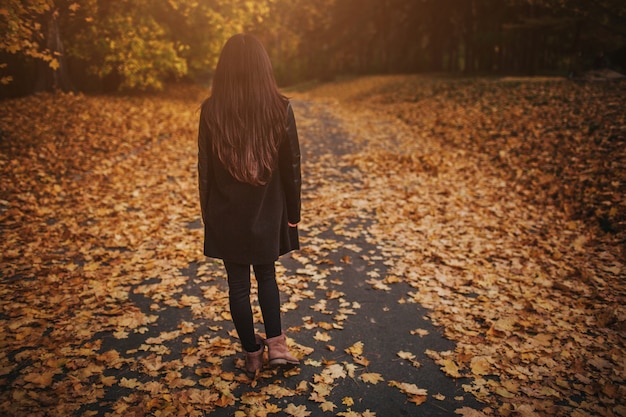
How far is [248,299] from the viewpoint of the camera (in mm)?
3195

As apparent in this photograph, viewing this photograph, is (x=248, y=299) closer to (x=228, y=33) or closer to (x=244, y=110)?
(x=244, y=110)

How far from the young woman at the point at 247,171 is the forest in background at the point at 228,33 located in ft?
18.9

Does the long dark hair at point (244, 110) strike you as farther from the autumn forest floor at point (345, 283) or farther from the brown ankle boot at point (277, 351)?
the autumn forest floor at point (345, 283)

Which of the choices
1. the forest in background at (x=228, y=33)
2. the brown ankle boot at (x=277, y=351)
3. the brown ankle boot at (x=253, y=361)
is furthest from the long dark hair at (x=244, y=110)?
the forest in background at (x=228, y=33)

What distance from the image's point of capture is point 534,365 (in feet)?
11.9

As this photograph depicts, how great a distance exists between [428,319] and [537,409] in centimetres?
140

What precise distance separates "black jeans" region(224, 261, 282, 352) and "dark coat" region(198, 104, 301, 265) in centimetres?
16

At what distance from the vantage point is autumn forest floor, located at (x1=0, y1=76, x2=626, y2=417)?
10.7 feet

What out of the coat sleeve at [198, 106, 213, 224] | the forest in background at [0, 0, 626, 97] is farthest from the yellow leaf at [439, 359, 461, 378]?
the forest in background at [0, 0, 626, 97]

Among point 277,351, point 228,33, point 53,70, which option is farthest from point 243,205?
point 228,33

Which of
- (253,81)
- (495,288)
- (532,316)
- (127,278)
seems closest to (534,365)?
(532,316)

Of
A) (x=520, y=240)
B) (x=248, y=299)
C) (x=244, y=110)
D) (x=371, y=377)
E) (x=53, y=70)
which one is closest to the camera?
(x=244, y=110)

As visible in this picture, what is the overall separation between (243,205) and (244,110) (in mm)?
683

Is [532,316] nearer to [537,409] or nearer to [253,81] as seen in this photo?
[537,409]
